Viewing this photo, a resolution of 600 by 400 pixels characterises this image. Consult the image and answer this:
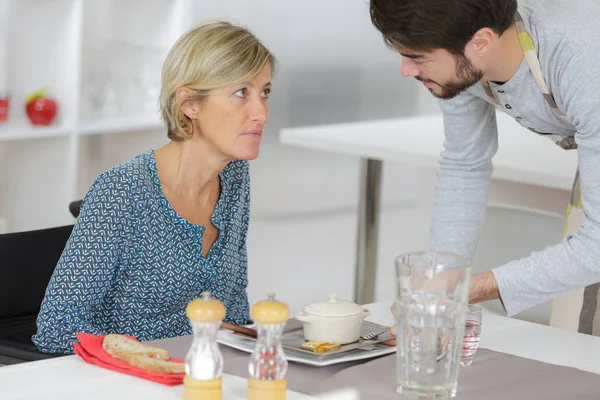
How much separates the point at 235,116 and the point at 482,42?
50 centimetres

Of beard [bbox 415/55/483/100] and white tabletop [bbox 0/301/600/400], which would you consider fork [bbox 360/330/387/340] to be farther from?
beard [bbox 415/55/483/100]

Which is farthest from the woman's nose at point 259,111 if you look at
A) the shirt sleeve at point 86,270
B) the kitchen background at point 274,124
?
the kitchen background at point 274,124

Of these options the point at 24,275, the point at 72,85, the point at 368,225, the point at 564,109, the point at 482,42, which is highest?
the point at 482,42

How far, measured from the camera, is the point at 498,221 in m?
2.75

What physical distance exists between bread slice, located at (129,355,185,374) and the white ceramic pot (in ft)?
0.72

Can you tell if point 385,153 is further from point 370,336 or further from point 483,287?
point 370,336

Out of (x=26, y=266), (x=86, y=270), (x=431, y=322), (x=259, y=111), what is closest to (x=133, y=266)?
(x=86, y=270)

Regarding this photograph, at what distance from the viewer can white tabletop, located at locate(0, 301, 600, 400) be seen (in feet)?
4.27

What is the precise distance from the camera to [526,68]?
5.80 feet

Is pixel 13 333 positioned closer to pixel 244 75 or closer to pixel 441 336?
pixel 244 75

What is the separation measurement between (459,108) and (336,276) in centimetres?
261

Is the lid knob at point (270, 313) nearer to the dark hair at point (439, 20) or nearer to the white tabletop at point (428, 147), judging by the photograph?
the dark hair at point (439, 20)

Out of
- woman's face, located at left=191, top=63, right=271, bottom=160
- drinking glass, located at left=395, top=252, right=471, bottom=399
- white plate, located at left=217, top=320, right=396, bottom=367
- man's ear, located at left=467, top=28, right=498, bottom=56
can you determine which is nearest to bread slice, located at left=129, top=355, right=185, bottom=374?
white plate, located at left=217, top=320, right=396, bottom=367

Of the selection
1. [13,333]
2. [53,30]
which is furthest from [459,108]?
[53,30]
